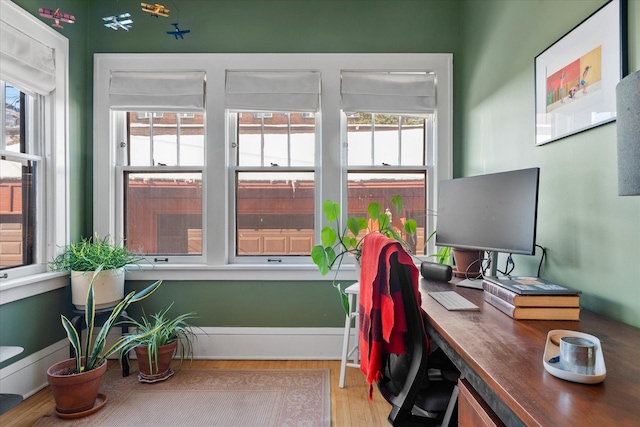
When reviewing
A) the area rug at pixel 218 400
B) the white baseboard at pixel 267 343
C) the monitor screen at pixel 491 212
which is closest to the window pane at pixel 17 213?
the white baseboard at pixel 267 343

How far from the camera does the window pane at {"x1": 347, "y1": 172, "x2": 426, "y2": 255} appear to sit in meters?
2.76

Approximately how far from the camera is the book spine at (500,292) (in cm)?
124

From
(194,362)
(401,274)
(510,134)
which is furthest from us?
(194,362)

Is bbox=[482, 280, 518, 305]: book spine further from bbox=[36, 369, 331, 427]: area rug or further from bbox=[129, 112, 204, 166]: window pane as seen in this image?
bbox=[129, 112, 204, 166]: window pane

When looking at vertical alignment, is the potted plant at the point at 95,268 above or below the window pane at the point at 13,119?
below

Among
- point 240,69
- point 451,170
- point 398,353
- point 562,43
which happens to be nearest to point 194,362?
point 398,353

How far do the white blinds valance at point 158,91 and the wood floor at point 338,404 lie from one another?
1.97 m

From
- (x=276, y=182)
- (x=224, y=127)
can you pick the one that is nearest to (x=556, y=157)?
(x=276, y=182)

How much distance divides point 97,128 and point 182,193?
80 cm

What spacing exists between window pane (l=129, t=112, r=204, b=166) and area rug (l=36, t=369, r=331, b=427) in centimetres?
159

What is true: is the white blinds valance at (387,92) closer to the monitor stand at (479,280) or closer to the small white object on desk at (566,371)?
the monitor stand at (479,280)

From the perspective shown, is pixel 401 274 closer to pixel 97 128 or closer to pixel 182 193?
pixel 182 193

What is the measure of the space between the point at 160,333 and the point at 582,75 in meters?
2.70

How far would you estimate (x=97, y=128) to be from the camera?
2.67m
